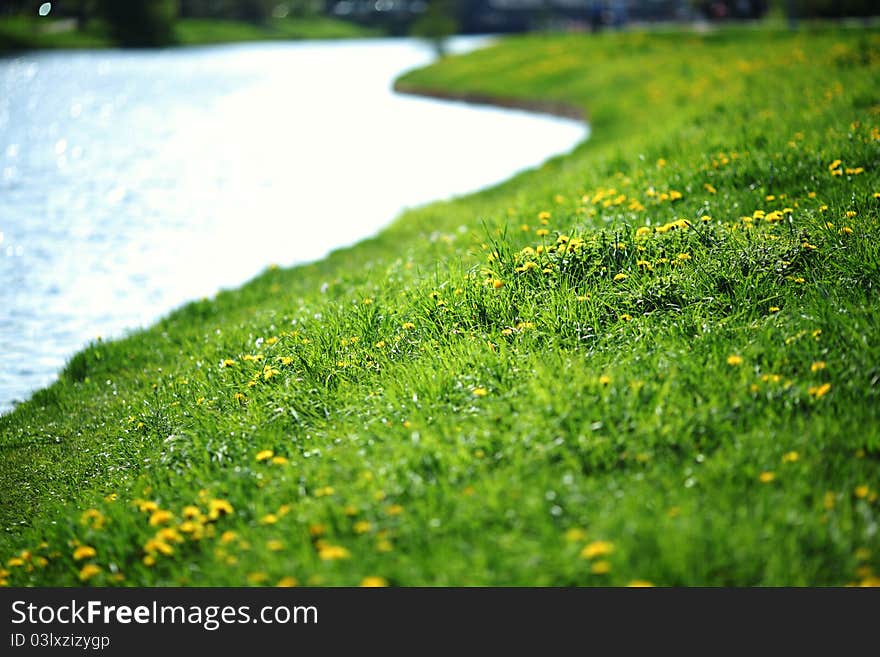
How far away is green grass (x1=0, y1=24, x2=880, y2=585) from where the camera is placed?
3670 mm

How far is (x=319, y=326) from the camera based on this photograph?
255 inches

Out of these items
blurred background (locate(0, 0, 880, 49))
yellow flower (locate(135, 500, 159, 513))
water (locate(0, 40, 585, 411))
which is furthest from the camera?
blurred background (locate(0, 0, 880, 49))

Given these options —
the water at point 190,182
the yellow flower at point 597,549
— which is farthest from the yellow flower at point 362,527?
the water at point 190,182

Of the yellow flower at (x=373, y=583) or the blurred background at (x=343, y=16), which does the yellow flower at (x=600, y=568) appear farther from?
the blurred background at (x=343, y=16)

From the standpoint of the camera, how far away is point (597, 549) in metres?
A: 3.42

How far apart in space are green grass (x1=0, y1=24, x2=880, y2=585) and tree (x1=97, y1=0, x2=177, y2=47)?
232ft

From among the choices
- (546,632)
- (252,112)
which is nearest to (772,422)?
(546,632)

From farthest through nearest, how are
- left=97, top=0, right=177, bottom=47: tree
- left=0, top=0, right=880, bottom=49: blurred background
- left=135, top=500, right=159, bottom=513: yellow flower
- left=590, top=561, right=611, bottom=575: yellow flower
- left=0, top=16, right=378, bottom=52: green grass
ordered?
left=97, top=0, right=177, bottom=47: tree < left=0, top=16, right=378, bottom=52: green grass < left=0, top=0, right=880, bottom=49: blurred background < left=135, top=500, right=159, bottom=513: yellow flower < left=590, top=561, right=611, bottom=575: yellow flower

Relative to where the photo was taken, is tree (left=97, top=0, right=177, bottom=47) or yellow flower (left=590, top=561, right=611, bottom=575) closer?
yellow flower (left=590, top=561, right=611, bottom=575)

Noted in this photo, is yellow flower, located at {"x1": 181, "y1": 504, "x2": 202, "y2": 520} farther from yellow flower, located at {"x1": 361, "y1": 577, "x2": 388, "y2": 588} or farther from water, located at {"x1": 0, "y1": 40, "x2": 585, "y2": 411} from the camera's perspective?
water, located at {"x1": 0, "y1": 40, "x2": 585, "y2": 411}

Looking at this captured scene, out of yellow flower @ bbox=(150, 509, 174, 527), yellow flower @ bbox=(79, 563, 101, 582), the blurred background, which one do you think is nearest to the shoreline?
the blurred background

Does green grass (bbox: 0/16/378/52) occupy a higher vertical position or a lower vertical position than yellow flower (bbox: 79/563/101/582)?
higher

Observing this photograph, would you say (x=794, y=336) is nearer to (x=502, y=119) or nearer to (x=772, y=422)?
(x=772, y=422)

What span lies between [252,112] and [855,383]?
26979mm
